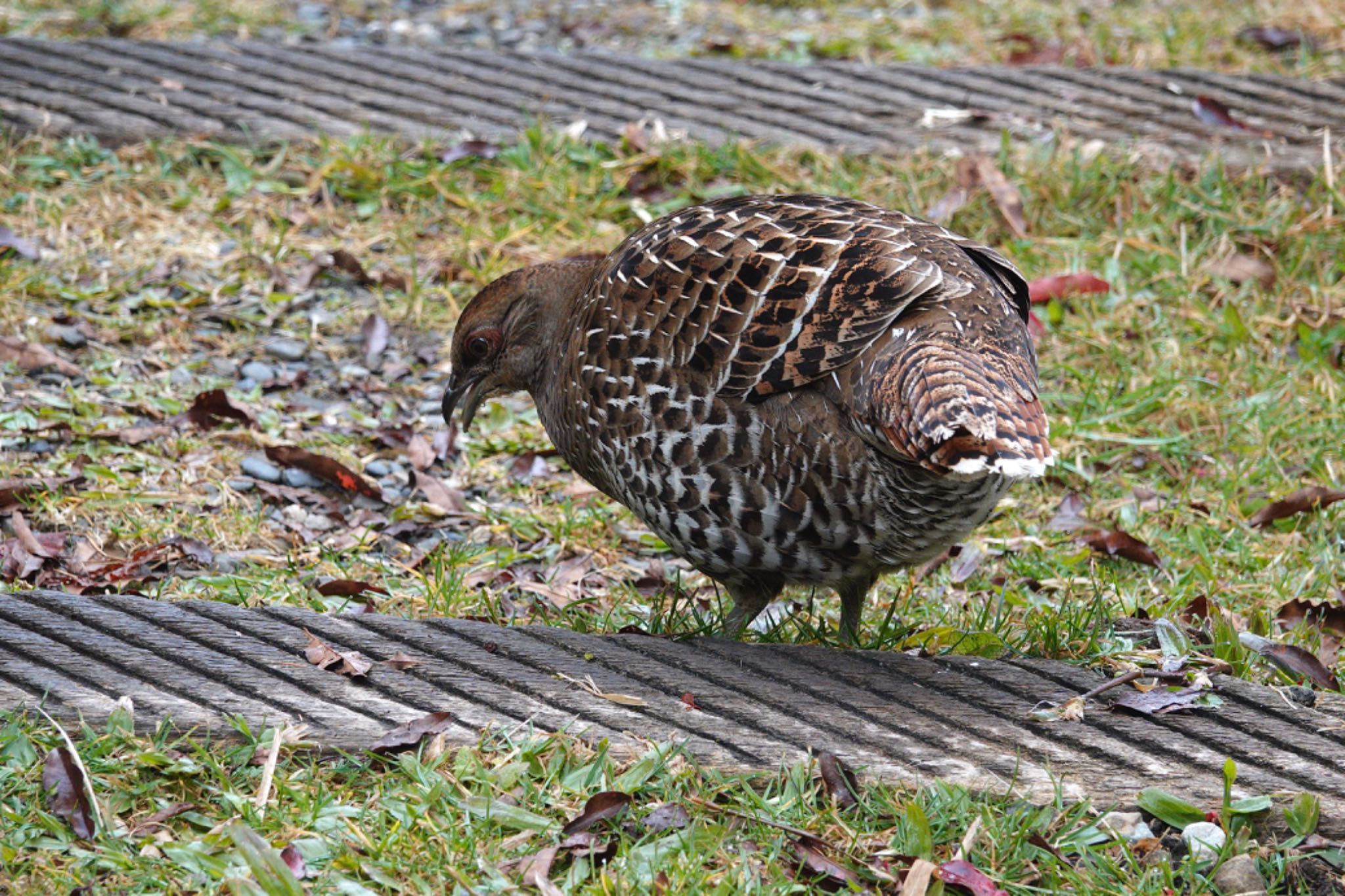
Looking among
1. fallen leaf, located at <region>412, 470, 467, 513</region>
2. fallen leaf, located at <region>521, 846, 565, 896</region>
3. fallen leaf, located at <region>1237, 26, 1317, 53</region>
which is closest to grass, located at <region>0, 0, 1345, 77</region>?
fallen leaf, located at <region>1237, 26, 1317, 53</region>

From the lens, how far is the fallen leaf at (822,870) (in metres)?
2.99

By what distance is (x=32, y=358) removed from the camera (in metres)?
5.23

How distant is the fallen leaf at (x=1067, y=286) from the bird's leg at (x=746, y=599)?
235 cm

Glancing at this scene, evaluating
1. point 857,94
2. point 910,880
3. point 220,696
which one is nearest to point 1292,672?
point 910,880

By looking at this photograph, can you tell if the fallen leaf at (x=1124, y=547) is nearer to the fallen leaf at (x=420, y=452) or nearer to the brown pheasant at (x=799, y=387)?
the brown pheasant at (x=799, y=387)

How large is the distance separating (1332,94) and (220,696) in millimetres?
5771

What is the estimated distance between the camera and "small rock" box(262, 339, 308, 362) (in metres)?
5.59

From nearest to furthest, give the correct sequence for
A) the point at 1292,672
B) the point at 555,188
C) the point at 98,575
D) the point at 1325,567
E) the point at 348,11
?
the point at 1292,672, the point at 98,575, the point at 1325,567, the point at 555,188, the point at 348,11

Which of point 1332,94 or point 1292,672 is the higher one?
point 1332,94

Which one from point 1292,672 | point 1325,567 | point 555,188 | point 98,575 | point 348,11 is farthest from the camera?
point 348,11

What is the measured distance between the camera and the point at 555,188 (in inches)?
246

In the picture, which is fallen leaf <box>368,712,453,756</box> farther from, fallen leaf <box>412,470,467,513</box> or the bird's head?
fallen leaf <box>412,470,467,513</box>

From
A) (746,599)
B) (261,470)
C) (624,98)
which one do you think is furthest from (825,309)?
(624,98)

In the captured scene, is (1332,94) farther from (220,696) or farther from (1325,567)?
(220,696)
